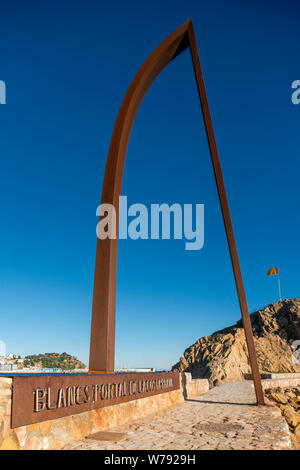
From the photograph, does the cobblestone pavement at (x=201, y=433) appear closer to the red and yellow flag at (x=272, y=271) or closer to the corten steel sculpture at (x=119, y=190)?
the corten steel sculpture at (x=119, y=190)

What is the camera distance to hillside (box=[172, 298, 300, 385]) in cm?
4012

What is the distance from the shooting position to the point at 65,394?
22.9 ft

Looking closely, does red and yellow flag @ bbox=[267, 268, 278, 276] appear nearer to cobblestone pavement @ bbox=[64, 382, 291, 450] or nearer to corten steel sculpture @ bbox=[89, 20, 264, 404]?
corten steel sculpture @ bbox=[89, 20, 264, 404]

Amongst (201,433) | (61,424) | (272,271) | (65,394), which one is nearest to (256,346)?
(272,271)

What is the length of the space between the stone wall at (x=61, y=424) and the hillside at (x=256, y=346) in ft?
96.4

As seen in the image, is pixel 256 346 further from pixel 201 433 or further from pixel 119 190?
pixel 201 433

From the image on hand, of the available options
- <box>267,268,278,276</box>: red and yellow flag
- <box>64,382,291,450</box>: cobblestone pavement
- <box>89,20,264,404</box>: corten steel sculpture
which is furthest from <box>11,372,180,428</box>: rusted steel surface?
<box>267,268,278,276</box>: red and yellow flag

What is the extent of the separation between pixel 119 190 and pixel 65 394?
7.19 metres

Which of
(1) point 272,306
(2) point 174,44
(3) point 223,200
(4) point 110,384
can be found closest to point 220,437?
(4) point 110,384

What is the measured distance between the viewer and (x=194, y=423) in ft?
31.1

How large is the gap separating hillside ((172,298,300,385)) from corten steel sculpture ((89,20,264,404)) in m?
26.6

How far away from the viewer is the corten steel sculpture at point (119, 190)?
10.6 meters
